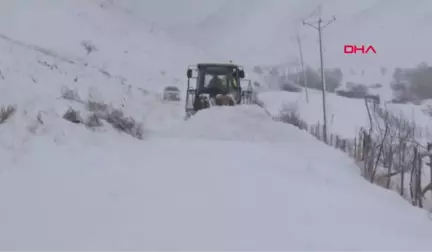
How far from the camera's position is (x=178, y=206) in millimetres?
4336

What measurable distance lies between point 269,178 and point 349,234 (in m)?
1.89

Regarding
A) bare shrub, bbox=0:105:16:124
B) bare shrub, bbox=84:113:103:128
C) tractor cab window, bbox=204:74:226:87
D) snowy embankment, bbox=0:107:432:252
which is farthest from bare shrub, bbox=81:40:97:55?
snowy embankment, bbox=0:107:432:252

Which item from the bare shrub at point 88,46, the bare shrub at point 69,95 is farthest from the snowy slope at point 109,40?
the bare shrub at point 69,95

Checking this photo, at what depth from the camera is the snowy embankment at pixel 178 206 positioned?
3.55 m

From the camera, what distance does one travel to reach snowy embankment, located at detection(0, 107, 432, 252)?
11.7 feet

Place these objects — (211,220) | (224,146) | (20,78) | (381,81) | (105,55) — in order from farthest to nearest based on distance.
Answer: (381,81) → (105,55) → (20,78) → (224,146) → (211,220)

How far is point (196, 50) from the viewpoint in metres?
75.2

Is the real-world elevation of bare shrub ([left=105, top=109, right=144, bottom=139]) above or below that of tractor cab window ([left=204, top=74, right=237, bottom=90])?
below

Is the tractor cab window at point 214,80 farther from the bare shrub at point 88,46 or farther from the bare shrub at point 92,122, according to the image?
the bare shrub at point 88,46

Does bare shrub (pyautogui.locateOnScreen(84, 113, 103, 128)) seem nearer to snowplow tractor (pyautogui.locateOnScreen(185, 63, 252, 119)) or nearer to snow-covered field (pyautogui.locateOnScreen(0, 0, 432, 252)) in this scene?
snow-covered field (pyautogui.locateOnScreen(0, 0, 432, 252))

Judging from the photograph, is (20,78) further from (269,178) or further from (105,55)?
(105,55)

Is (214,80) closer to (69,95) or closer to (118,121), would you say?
(69,95)

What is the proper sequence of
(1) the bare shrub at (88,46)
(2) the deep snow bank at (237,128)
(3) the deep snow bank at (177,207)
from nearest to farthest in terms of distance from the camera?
(3) the deep snow bank at (177,207) → (2) the deep snow bank at (237,128) → (1) the bare shrub at (88,46)

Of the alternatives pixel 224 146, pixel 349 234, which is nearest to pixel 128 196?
pixel 349 234
